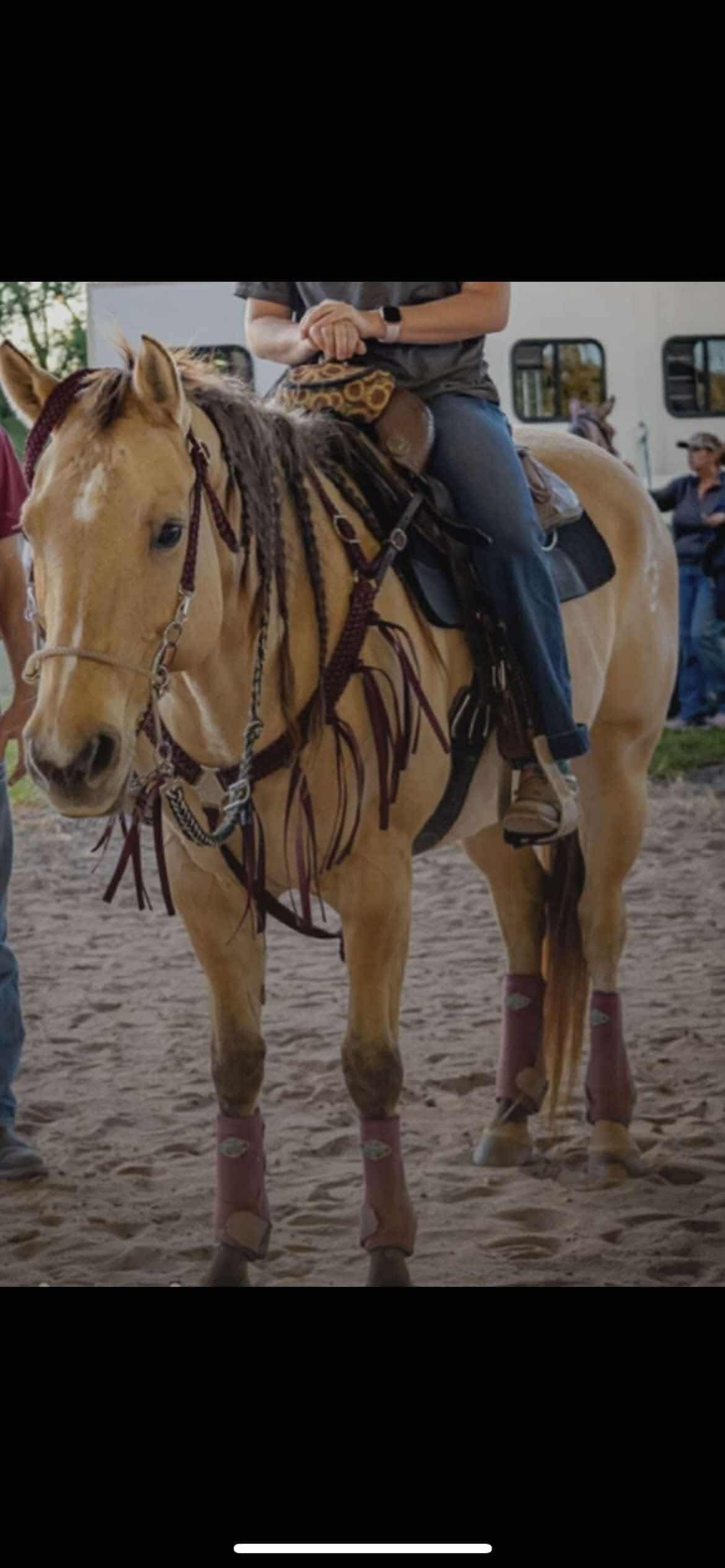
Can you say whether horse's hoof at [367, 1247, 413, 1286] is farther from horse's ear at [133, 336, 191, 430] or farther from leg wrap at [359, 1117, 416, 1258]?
horse's ear at [133, 336, 191, 430]

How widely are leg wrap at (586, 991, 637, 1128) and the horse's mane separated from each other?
1046mm

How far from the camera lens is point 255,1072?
2.68 m

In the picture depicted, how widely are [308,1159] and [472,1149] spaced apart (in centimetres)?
31

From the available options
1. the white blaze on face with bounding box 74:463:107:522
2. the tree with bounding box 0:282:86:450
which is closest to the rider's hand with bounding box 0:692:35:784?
the tree with bounding box 0:282:86:450

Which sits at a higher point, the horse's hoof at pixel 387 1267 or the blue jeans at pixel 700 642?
the blue jeans at pixel 700 642

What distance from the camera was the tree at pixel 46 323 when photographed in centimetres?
297

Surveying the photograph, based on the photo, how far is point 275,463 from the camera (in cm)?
245

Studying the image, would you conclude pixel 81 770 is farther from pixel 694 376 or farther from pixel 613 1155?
pixel 694 376

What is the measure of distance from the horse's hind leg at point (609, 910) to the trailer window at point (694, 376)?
23.9 inches

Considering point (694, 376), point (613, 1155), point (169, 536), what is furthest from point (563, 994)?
point (169, 536)

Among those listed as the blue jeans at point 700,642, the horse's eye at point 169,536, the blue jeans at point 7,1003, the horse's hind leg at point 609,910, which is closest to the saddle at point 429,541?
the horse's eye at point 169,536

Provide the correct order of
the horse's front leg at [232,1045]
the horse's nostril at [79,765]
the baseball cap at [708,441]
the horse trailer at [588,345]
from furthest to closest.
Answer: the baseball cap at [708,441], the horse trailer at [588,345], the horse's front leg at [232,1045], the horse's nostril at [79,765]

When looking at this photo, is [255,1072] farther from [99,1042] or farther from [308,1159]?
Answer: [99,1042]

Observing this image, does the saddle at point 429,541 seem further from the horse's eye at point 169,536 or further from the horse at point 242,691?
the horse's eye at point 169,536
